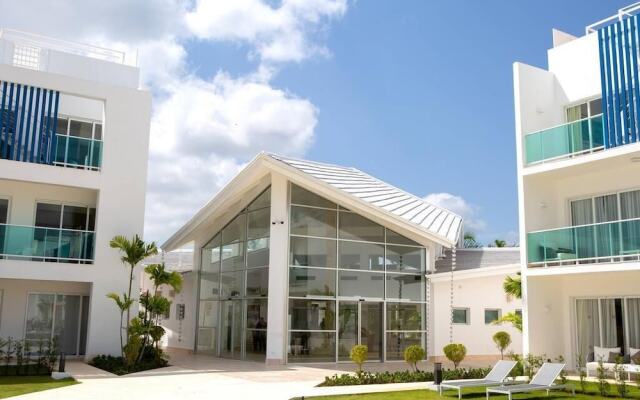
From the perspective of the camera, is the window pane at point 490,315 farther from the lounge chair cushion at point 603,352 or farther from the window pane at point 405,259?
the lounge chair cushion at point 603,352

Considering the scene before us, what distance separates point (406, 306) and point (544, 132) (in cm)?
842

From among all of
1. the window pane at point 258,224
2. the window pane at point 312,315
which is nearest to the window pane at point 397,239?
the window pane at point 312,315

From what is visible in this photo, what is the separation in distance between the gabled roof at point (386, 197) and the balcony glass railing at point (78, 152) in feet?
19.5

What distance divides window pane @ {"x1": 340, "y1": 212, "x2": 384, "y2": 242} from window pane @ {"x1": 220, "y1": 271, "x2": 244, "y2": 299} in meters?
4.45

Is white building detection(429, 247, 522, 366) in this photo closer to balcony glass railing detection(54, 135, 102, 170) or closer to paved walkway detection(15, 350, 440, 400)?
paved walkway detection(15, 350, 440, 400)

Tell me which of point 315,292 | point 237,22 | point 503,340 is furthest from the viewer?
point 315,292

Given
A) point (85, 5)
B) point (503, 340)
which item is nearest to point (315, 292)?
point (503, 340)

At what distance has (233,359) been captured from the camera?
24.3 m

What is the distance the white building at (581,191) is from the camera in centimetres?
1730

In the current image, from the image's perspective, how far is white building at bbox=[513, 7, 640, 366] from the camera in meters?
17.3

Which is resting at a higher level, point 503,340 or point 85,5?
point 85,5

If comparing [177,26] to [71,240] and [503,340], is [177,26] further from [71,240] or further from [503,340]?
[503,340]

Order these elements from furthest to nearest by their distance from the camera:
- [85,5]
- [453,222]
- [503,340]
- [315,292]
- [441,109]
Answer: [453,222]
[441,109]
[315,292]
[503,340]
[85,5]

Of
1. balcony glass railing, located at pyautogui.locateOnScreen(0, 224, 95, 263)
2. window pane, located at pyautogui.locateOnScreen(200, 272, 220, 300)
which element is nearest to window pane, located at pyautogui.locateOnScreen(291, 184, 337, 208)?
window pane, located at pyautogui.locateOnScreen(200, 272, 220, 300)
